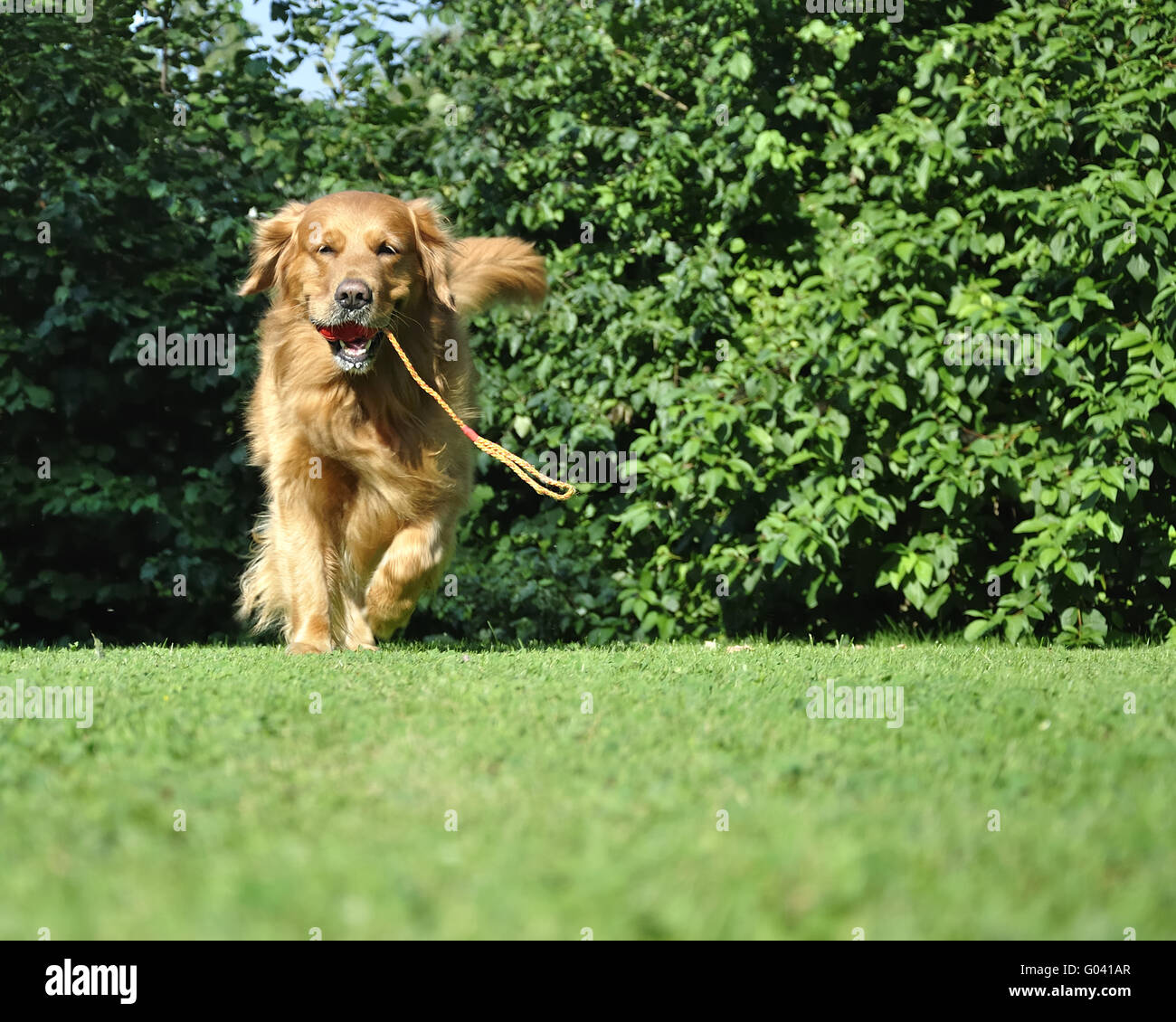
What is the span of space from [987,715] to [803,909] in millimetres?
1723

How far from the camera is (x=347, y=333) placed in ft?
16.7

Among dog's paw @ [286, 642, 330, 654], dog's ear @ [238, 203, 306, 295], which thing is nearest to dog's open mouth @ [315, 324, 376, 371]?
dog's ear @ [238, 203, 306, 295]

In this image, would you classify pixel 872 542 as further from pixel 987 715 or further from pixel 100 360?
pixel 100 360

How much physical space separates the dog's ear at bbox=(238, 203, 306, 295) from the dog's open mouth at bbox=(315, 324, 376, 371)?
0.61m

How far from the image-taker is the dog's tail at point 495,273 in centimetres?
605

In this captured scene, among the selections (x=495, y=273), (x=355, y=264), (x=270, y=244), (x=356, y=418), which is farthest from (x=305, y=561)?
(x=495, y=273)

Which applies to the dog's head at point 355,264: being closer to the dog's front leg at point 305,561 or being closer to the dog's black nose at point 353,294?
the dog's black nose at point 353,294

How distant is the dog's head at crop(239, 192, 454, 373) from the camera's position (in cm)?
501

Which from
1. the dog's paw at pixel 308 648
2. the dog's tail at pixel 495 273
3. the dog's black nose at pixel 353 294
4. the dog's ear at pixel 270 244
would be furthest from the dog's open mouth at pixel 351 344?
the dog's paw at pixel 308 648

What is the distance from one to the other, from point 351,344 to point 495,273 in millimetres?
1268

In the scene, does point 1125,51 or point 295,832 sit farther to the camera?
point 1125,51

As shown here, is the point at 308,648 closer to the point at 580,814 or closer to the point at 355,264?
the point at 355,264
